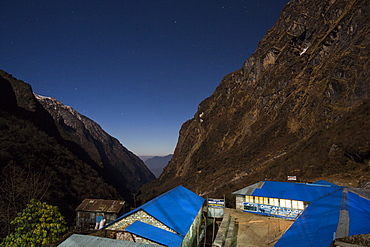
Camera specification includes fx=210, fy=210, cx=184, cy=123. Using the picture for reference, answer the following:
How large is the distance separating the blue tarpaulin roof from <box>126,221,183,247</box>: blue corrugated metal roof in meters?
0.21

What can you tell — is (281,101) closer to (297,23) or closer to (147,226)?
(297,23)

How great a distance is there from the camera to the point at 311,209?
1275 centimetres

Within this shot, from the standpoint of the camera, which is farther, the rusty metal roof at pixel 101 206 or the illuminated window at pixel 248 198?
the rusty metal roof at pixel 101 206

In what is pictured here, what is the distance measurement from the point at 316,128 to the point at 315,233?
50531 mm

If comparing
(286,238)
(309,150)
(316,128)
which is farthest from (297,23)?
(286,238)

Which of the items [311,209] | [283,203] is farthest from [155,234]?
[283,203]

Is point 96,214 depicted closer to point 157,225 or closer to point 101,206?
point 101,206

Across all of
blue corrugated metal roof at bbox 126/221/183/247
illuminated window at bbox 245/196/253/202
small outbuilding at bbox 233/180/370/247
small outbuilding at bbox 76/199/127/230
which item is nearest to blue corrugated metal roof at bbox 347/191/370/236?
small outbuilding at bbox 233/180/370/247

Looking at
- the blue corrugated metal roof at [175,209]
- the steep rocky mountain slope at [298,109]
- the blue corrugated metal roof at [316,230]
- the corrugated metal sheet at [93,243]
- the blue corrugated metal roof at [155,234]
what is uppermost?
the steep rocky mountain slope at [298,109]

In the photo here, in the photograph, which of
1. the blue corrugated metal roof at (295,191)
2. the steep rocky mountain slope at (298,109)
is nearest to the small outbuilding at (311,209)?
the blue corrugated metal roof at (295,191)

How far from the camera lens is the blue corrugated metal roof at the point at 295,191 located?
739 inches

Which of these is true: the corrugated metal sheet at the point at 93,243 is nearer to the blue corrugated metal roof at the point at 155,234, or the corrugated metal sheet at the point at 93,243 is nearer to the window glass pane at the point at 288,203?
the blue corrugated metal roof at the point at 155,234

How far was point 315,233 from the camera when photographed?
845 cm

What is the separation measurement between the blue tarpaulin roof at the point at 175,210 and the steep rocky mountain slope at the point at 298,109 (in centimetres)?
2174
